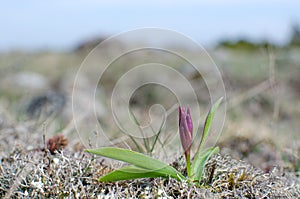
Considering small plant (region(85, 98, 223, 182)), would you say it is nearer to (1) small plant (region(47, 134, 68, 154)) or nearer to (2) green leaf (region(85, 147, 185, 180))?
(2) green leaf (region(85, 147, 185, 180))

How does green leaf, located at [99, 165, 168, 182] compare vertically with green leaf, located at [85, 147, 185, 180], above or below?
below

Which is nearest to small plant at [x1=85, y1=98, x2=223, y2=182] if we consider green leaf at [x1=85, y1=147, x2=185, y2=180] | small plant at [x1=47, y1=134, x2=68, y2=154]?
green leaf at [x1=85, y1=147, x2=185, y2=180]

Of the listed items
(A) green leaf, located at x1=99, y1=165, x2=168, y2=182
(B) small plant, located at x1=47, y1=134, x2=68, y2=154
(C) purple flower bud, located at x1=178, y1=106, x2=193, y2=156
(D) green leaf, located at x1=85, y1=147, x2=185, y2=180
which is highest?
(C) purple flower bud, located at x1=178, y1=106, x2=193, y2=156

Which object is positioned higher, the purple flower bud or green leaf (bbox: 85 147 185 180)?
the purple flower bud

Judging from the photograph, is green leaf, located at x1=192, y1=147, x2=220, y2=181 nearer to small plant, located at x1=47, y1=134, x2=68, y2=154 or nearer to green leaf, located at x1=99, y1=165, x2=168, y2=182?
green leaf, located at x1=99, y1=165, x2=168, y2=182

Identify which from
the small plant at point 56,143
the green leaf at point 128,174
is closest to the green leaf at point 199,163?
the green leaf at point 128,174

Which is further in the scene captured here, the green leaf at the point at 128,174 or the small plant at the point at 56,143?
the small plant at the point at 56,143

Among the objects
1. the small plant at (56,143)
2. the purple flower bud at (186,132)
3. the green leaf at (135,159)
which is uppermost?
the purple flower bud at (186,132)

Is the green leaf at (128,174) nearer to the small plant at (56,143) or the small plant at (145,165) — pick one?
the small plant at (145,165)

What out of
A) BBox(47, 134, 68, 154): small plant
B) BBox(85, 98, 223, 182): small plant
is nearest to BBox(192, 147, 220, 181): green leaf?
BBox(85, 98, 223, 182): small plant

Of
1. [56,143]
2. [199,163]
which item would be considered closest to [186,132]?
[199,163]

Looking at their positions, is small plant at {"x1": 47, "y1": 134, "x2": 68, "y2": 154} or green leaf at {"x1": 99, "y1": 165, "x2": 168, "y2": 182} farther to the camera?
small plant at {"x1": 47, "y1": 134, "x2": 68, "y2": 154}

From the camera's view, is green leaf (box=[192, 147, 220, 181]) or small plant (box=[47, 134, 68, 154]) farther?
small plant (box=[47, 134, 68, 154])
